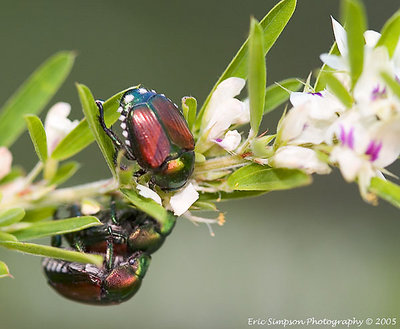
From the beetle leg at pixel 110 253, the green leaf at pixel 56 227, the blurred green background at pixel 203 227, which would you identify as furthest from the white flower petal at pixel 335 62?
→ the blurred green background at pixel 203 227

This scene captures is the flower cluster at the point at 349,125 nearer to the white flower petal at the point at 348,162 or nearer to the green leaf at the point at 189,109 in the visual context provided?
the white flower petal at the point at 348,162

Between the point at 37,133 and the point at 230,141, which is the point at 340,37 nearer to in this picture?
the point at 230,141

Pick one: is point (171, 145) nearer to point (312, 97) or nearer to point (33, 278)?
point (312, 97)

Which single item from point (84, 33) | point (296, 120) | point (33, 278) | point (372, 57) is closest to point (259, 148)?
point (296, 120)

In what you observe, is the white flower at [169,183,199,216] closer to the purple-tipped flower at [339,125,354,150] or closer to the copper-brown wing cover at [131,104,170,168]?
the copper-brown wing cover at [131,104,170,168]

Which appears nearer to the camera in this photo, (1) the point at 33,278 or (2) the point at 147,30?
(1) the point at 33,278

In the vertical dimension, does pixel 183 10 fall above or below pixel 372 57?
below

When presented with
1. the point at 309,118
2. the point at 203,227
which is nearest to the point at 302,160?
the point at 309,118
